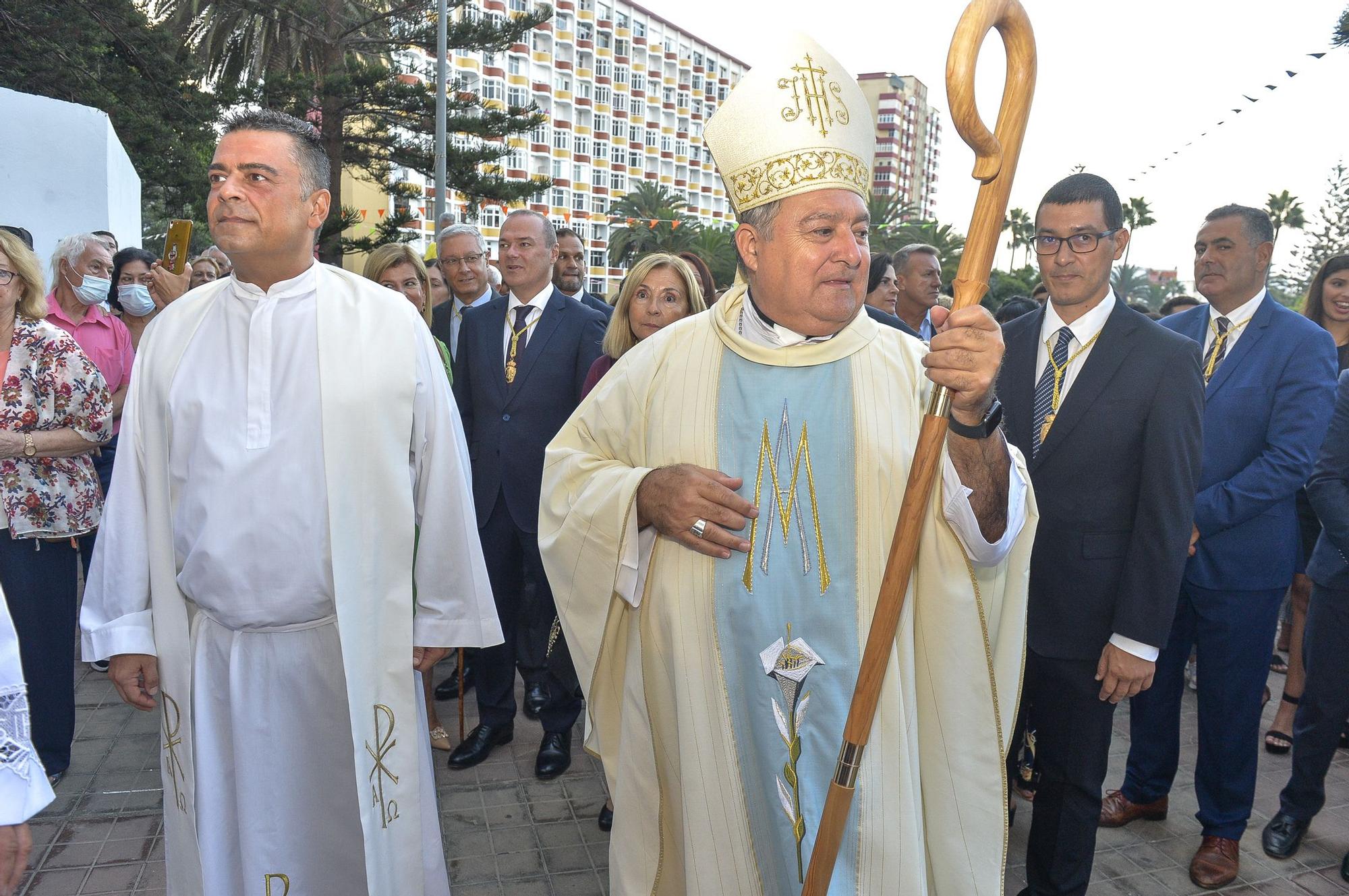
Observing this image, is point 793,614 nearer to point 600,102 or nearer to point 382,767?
point 382,767

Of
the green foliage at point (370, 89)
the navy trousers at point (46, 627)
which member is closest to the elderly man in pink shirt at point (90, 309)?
the navy trousers at point (46, 627)

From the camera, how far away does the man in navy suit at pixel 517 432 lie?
13.9 feet

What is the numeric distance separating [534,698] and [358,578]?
2.58m

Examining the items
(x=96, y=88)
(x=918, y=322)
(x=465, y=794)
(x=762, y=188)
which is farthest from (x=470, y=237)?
(x=96, y=88)

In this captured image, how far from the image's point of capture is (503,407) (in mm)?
4312

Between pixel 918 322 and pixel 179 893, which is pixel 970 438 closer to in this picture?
pixel 179 893

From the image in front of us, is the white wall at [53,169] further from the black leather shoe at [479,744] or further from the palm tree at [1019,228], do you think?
the palm tree at [1019,228]

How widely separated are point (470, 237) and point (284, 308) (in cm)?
344

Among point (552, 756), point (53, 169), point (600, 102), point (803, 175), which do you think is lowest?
point (552, 756)

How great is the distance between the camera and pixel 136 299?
5.77 meters

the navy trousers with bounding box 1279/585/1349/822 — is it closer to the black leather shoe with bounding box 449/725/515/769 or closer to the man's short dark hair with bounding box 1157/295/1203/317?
the black leather shoe with bounding box 449/725/515/769

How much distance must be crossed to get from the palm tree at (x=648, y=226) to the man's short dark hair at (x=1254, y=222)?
40.6m

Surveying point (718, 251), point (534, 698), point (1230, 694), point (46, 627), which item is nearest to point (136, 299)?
point (46, 627)

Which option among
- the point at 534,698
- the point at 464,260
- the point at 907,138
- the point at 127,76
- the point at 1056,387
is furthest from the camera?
the point at 907,138
